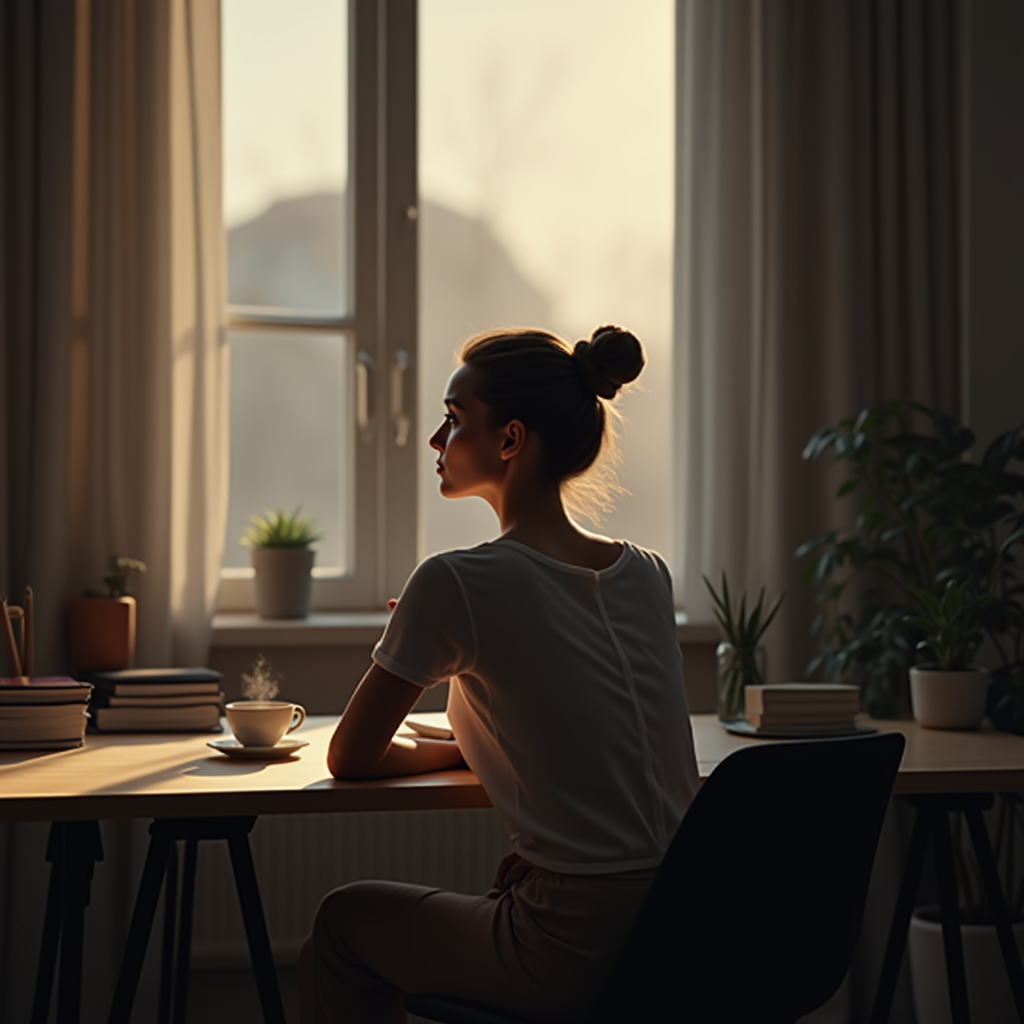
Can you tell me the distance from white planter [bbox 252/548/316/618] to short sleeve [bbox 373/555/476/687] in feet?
4.87

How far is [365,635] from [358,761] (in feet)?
4.19

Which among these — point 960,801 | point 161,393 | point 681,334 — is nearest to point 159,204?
point 161,393

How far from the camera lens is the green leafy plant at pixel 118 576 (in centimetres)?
265

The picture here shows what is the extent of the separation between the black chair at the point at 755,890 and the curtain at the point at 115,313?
1597mm

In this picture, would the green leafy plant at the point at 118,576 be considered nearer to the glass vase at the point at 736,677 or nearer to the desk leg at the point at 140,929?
the desk leg at the point at 140,929

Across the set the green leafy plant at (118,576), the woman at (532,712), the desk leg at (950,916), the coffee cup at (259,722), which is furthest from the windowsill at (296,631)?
the woman at (532,712)

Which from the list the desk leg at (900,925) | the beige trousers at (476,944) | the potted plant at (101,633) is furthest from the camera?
the potted plant at (101,633)

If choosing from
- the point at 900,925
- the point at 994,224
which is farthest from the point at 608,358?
the point at 994,224

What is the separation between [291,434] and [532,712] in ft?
5.96

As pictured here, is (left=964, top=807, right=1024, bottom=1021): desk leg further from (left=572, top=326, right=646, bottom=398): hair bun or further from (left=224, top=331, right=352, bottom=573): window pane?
(left=224, top=331, right=352, bottom=573): window pane

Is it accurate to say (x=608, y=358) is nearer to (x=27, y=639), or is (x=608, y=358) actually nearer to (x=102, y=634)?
(x=27, y=639)

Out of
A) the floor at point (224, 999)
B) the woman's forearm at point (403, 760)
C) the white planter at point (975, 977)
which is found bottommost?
the floor at point (224, 999)

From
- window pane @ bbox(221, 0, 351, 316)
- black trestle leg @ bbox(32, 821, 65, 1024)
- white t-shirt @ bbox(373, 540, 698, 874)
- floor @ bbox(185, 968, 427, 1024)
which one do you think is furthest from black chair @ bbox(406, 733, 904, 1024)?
window pane @ bbox(221, 0, 351, 316)

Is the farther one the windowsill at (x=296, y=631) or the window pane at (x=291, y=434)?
the window pane at (x=291, y=434)
